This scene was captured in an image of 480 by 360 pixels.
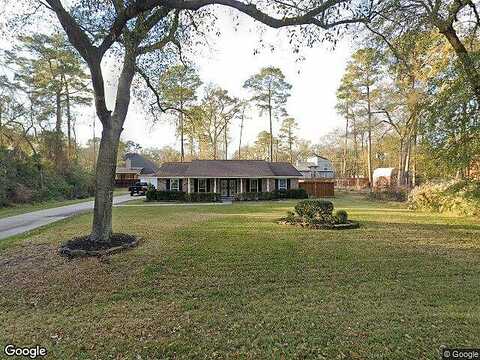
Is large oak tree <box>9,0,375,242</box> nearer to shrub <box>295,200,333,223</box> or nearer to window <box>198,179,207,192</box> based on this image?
shrub <box>295,200,333,223</box>

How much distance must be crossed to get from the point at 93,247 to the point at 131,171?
139 feet

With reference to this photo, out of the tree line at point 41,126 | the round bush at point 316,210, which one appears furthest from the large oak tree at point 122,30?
the tree line at point 41,126

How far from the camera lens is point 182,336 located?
11.3 feet

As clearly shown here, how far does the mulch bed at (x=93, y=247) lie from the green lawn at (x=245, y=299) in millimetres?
282

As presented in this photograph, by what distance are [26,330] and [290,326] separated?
324 centimetres

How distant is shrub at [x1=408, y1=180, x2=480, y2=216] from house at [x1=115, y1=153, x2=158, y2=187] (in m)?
38.4

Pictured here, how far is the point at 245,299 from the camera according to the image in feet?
14.9

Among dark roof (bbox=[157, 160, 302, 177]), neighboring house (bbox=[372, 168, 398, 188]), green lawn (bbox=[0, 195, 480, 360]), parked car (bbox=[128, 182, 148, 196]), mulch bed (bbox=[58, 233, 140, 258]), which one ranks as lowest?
green lawn (bbox=[0, 195, 480, 360])

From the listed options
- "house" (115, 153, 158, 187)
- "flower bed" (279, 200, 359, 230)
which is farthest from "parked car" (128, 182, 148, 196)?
"flower bed" (279, 200, 359, 230)

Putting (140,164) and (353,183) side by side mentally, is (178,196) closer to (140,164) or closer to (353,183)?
(353,183)

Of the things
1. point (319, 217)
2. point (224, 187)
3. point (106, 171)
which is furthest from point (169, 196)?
point (106, 171)

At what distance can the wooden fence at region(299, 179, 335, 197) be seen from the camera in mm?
29000

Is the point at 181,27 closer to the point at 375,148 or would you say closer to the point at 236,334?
the point at 236,334

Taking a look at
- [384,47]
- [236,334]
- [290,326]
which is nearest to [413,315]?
[290,326]
